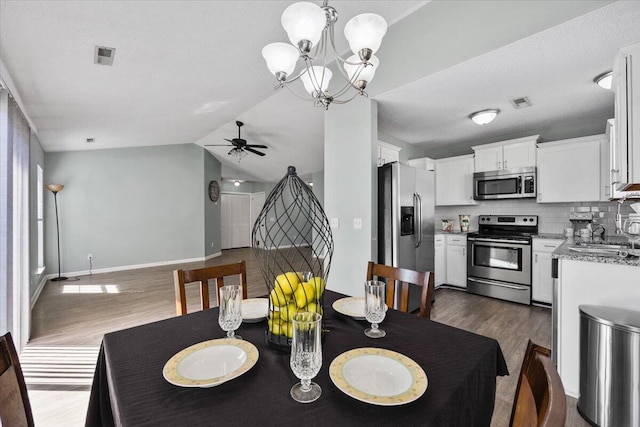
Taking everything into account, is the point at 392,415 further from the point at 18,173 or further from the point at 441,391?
the point at 18,173

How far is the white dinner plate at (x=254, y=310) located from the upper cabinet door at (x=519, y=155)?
3.90 meters

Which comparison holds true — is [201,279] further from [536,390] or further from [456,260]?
[456,260]

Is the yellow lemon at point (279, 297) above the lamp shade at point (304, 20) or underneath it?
underneath

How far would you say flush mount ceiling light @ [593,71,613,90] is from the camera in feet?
7.75

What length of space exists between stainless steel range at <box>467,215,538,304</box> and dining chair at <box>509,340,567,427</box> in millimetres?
3460

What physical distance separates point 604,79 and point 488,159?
1.71 metres

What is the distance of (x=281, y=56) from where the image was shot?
5.16 ft

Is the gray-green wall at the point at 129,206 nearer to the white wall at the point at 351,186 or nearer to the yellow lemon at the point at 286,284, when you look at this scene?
the white wall at the point at 351,186

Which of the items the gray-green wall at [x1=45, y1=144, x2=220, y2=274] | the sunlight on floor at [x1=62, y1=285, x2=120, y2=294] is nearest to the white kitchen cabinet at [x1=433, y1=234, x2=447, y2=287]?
the sunlight on floor at [x1=62, y1=285, x2=120, y2=294]

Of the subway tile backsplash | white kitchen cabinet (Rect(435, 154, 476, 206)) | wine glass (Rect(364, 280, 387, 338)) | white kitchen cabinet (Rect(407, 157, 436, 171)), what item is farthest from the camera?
white kitchen cabinet (Rect(407, 157, 436, 171))

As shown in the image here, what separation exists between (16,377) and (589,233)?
465cm

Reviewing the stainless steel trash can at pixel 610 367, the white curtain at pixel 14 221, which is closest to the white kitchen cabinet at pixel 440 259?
the stainless steel trash can at pixel 610 367

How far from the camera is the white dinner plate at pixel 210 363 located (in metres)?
0.77

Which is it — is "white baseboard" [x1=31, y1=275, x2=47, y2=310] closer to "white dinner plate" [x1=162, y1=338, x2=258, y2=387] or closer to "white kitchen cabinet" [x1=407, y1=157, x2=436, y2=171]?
"white dinner plate" [x1=162, y1=338, x2=258, y2=387]
